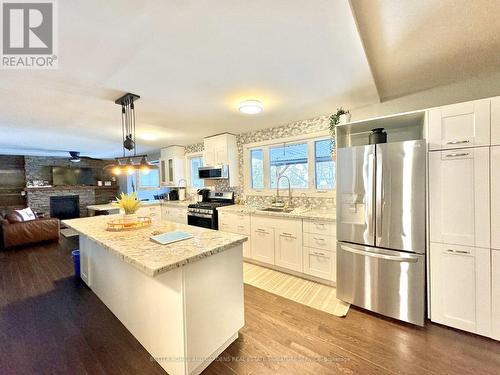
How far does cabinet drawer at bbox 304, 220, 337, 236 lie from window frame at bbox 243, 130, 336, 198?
70 centimetres

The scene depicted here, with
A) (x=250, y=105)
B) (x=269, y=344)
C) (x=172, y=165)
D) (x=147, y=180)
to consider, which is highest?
(x=250, y=105)

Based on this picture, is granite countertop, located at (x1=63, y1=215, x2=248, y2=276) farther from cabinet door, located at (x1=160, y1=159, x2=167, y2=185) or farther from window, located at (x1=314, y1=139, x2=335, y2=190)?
cabinet door, located at (x1=160, y1=159, x2=167, y2=185)

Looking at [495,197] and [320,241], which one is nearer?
[495,197]

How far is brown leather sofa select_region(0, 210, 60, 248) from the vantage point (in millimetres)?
4371

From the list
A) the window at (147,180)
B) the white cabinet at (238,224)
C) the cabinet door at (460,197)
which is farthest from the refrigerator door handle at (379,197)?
the window at (147,180)

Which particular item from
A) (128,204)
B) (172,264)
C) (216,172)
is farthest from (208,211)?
(172,264)

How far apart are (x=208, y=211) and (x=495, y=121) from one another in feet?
12.2

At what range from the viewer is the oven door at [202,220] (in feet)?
12.6

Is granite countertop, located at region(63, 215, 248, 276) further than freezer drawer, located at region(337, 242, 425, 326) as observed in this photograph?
No

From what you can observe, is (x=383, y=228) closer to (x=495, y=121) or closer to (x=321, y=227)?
(x=321, y=227)

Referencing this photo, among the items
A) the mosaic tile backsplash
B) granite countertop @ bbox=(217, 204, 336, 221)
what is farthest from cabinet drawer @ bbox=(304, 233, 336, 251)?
the mosaic tile backsplash

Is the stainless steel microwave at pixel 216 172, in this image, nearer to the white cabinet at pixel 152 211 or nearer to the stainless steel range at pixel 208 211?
the stainless steel range at pixel 208 211

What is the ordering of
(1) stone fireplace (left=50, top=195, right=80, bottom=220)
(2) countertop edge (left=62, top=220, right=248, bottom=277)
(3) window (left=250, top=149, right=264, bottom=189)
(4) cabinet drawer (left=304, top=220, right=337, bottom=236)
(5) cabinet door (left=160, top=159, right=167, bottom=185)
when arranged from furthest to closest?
(1) stone fireplace (left=50, top=195, right=80, bottom=220), (5) cabinet door (left=160, top=159, right=167, bottom=185), (3) window (left=250, top=149, right=264, bottom=189), (4) cabinet drawer (left=304, top=220, right=337, bottom=236), (2) countertop edge (left=62, top=220, right=248, bottom=277)

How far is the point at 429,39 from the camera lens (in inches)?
62.0
